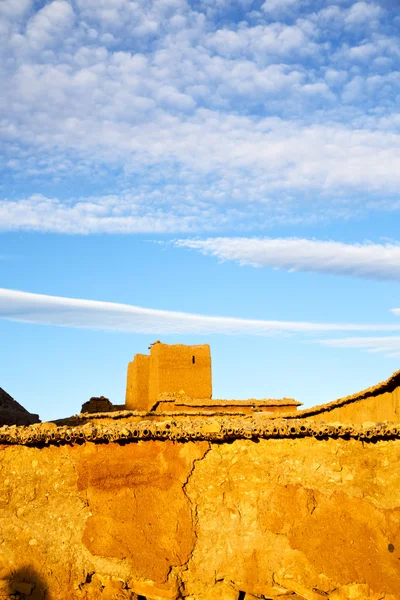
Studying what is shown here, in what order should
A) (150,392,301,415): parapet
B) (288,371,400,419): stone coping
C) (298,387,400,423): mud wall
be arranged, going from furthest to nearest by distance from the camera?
1. (150,392,301,415): parapet
2. (298,387,400,423): mud wall
3. (288,371,400,419): stone coping

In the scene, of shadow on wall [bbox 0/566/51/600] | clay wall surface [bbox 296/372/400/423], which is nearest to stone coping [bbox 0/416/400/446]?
shadow on wall [bbox 0/566/51/600]

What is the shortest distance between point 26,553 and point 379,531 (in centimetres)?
406

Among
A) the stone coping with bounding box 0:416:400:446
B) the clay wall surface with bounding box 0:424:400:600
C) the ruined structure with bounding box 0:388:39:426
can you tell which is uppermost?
the ruined structure with bounding box 0:388:39:426

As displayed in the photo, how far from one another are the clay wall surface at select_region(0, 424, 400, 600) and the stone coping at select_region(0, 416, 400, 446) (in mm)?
26

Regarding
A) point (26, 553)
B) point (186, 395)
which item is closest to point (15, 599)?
point (26, 553)

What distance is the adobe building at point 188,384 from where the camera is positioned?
24.9m

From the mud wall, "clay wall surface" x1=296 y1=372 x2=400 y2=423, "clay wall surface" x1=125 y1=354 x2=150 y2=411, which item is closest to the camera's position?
"clay wall surface" x1=296 y1=372 x2=400 y2=423

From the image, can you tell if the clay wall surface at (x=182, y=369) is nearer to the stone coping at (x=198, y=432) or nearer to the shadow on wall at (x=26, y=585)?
the stone coping at (x=198, y=432)

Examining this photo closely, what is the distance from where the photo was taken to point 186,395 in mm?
25406

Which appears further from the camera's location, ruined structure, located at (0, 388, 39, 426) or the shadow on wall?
ruined structure, located at (0, 388, 39, 426)

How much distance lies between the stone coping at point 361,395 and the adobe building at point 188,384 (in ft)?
18.6

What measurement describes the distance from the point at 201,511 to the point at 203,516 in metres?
0.06

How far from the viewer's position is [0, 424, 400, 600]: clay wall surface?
6750 millimetres

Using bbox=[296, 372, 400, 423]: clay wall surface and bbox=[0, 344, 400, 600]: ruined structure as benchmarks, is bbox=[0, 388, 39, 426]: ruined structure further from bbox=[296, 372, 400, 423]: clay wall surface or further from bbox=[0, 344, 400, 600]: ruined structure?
bbox=[0, 344, 400, 600]: ruined structure
